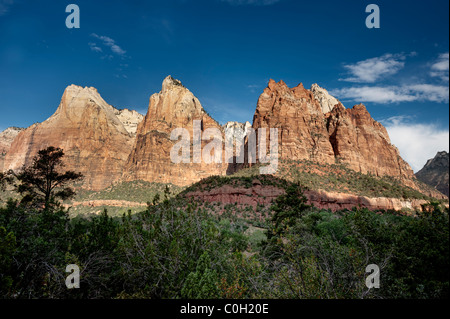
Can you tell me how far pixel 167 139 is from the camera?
108250 millimetres

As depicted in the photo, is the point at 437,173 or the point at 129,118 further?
the point at 129,118

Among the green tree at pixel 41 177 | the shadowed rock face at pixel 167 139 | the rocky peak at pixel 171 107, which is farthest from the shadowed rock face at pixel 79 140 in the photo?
the green tree at pixel 41 177

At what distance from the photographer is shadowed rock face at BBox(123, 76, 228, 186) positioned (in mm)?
99375

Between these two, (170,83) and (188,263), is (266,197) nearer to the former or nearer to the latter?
(188,263)

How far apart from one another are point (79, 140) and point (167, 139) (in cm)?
4465

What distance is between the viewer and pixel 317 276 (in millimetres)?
5492

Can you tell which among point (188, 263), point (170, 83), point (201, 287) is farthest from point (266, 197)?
point (170, 83)

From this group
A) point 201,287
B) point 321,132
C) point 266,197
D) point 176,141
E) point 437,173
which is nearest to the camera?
point 201,287

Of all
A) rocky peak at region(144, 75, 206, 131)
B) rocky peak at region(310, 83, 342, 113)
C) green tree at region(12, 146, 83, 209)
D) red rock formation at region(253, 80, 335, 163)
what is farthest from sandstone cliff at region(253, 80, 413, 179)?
rocky peak at region(310, 83, 342, 113)

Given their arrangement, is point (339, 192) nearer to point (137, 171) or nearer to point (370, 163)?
point (370, 163)

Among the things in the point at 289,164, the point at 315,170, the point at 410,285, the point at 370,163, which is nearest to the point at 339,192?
the point at 315,170

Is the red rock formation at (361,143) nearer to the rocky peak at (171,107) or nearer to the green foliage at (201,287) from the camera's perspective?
the rocky peak at (171,107)

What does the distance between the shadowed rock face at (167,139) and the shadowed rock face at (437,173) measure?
10099 centimetres

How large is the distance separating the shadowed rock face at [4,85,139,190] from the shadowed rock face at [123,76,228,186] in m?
Result: 15.3
